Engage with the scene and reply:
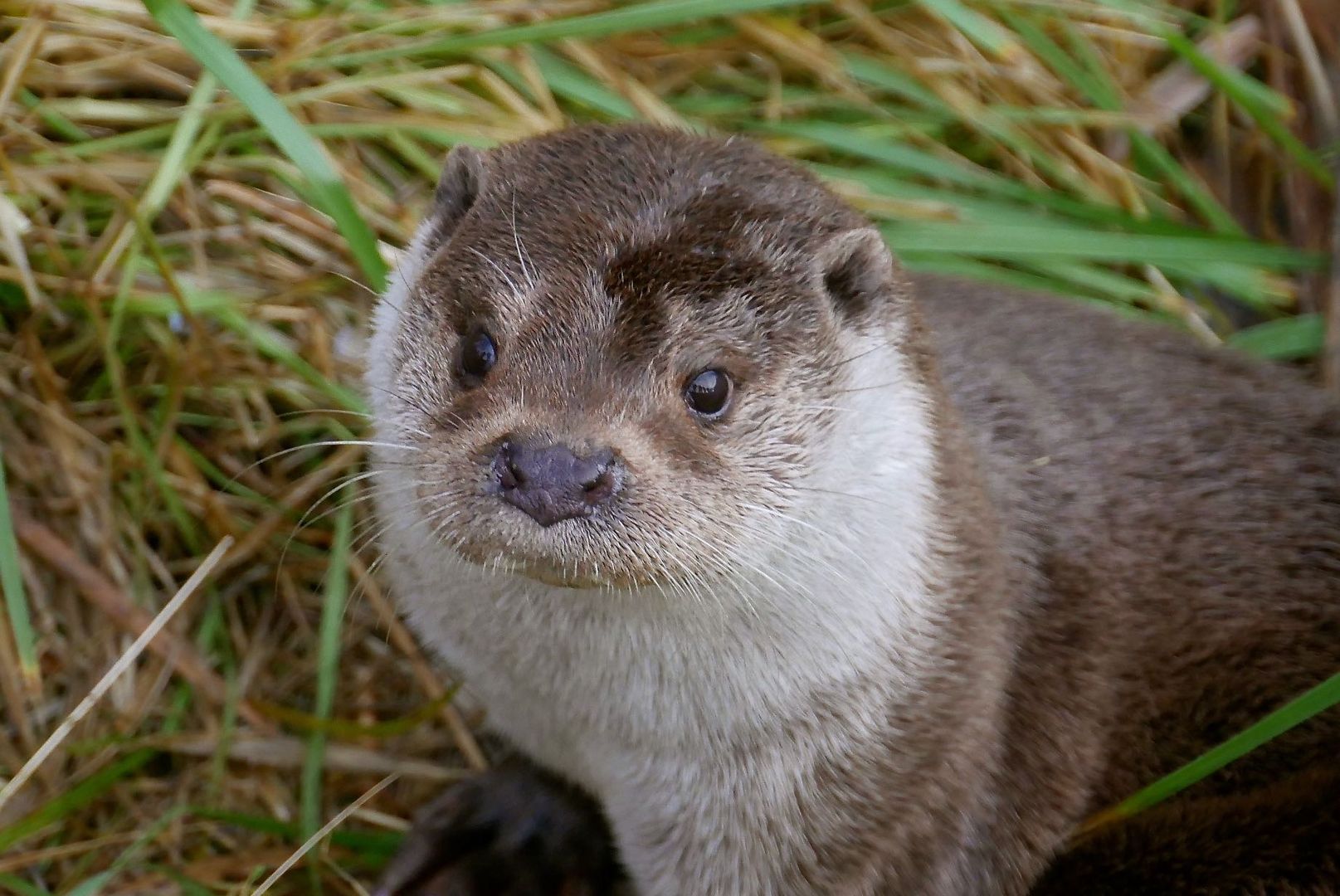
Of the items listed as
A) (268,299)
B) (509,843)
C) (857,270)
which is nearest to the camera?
(857,270)

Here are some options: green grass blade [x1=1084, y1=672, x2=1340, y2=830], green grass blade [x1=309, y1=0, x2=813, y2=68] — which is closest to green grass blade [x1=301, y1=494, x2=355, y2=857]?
green grass blade [x1=309, y1=0, x2=813, y2=68]

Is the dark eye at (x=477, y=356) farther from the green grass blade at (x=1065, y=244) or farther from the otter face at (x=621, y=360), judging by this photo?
the green grass blade at (x=1065, y=244)

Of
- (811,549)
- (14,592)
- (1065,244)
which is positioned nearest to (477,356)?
(811,549)

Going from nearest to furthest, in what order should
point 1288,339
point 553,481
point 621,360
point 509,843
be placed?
point 553,481, point 621,360, point 509,843, point 1288,339

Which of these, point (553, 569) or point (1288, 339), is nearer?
point (553, 569)

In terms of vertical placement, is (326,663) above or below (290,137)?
below

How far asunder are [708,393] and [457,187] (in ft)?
1.33

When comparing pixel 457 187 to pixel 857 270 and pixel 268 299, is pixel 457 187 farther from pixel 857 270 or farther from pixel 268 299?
pixel 268 299

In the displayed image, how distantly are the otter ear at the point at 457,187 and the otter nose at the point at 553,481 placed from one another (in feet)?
1.36

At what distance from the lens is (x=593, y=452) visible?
139 cm

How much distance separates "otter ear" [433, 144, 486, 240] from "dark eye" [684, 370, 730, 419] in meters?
0.35

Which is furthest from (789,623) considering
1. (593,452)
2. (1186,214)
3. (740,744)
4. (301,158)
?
(1186,214)

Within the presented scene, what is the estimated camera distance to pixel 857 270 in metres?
1.63

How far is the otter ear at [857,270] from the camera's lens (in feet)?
5.25
